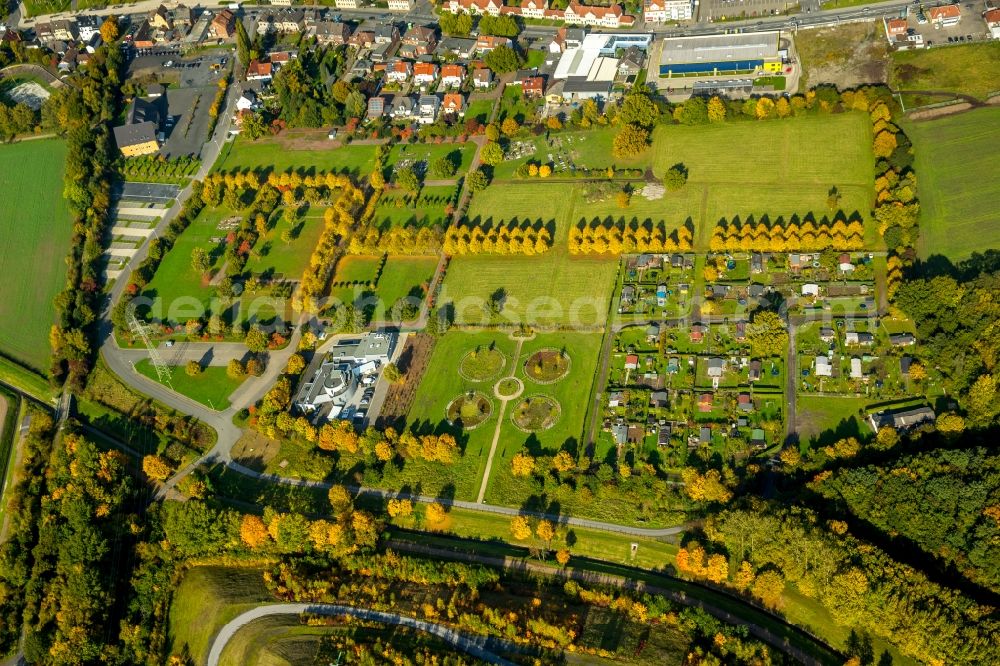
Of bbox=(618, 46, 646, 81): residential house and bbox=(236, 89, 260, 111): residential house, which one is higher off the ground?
bbox=(618, 46, 646, 81): residential house

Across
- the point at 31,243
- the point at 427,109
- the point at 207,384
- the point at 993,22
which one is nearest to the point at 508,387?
the point at 207,384

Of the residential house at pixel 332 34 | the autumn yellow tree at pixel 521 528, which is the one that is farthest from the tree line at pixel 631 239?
the residential house at pixel 332 34

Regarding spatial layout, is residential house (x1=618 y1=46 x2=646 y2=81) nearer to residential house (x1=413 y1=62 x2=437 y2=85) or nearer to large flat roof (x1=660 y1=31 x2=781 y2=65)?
large flat roof (x1=660 y1=31 x2=781 y2=65)

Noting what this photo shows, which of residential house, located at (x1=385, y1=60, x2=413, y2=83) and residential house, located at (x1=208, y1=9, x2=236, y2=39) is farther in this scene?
residential house, located at (x1=208, y1=9, x2=236, y2=39)

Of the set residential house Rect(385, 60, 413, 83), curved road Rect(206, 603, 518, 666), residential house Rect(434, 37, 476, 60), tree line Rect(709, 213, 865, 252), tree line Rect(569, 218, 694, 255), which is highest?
residential house Rect(434, 37, 476, 60)

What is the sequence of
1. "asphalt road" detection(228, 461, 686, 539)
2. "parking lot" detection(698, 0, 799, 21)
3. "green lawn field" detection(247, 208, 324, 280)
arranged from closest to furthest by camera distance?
"asphalt road" detection(228, 461, 686, 539), "green lawn field" detection(247, 208, 324, 280), "parking lot" detection(698, 0, 799, 21)

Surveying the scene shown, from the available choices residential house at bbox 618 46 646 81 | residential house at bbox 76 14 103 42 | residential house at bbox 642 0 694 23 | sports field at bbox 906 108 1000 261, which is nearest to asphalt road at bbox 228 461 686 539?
sports field at bbox 906 108 1000 261

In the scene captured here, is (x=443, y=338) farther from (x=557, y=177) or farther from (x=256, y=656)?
(x=256, y=656)

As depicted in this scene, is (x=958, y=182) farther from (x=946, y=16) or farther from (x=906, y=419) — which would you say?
(x=906, y=419)
